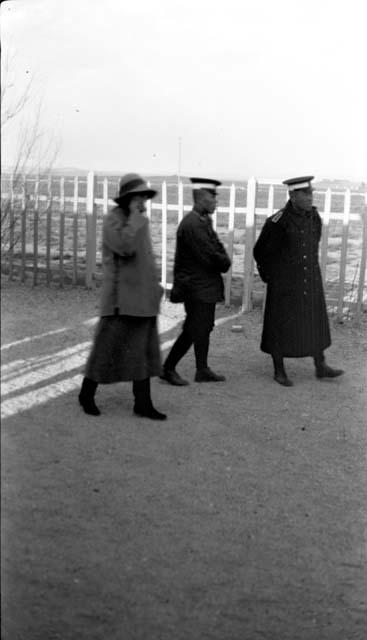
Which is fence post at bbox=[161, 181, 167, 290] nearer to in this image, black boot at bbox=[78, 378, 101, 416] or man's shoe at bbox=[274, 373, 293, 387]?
black boot at bbox=[78, 378, 101, 416]

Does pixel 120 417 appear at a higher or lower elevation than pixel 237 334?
lower

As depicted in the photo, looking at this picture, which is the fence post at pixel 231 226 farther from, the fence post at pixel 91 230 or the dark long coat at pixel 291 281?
the fence post at pixel 91 230

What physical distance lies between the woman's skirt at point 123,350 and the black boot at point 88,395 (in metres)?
0.01

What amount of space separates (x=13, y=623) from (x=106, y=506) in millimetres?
322

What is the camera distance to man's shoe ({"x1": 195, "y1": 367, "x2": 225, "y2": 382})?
2246 mm

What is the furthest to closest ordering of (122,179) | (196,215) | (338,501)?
(338,501)
(196,215)
(122,179)

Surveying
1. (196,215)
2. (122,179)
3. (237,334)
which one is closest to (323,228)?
(237,334)

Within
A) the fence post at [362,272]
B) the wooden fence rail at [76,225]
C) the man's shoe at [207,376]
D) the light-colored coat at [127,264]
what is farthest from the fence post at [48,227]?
the fence post at [362,272]

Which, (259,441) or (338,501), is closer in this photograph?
(259,441)

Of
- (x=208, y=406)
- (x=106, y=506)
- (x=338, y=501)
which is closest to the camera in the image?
(x=106, y=506)

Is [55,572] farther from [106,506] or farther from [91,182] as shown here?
[91,182]

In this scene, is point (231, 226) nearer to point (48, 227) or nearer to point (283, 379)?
point (48, 227)

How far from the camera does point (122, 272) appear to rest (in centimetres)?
187

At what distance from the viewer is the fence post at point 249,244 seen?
2.19m
